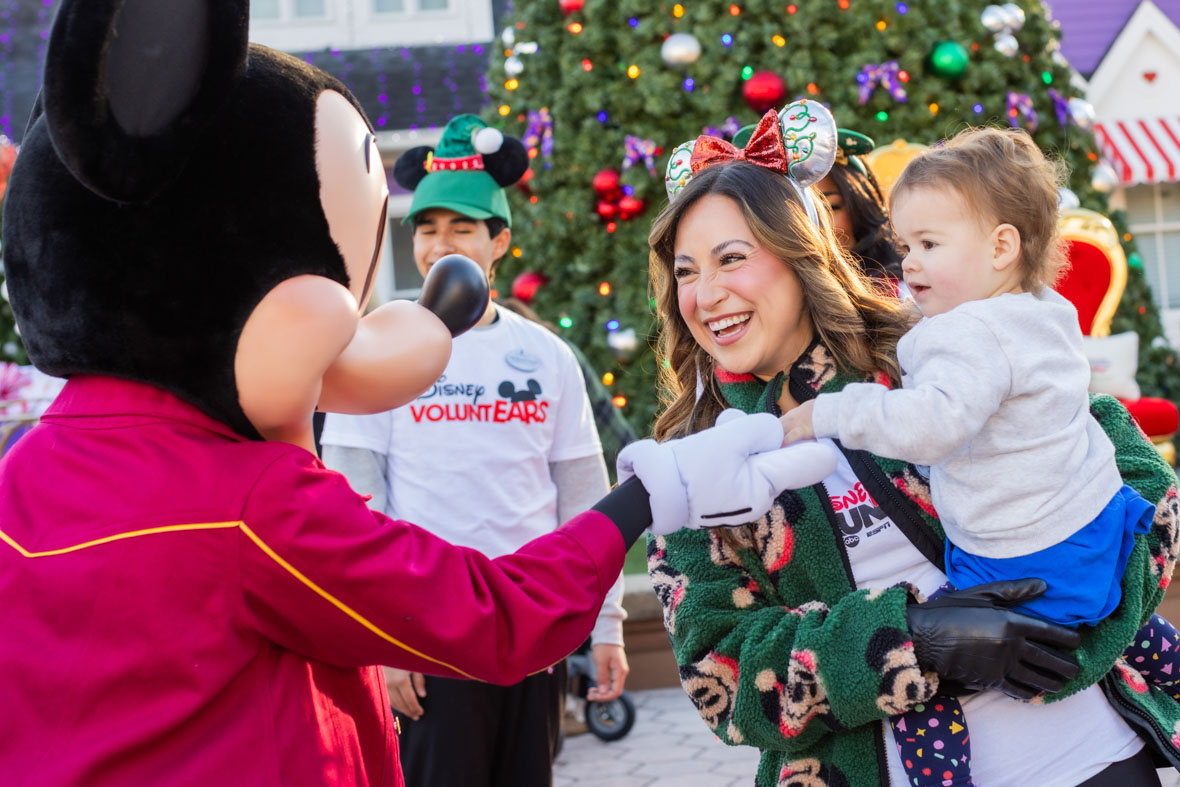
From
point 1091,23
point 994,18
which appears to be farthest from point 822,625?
point 1091,23

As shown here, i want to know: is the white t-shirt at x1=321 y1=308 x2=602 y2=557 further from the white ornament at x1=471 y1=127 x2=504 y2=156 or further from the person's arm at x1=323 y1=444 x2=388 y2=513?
the white ornament at x1=471 y1=127 x2=504 y2=156

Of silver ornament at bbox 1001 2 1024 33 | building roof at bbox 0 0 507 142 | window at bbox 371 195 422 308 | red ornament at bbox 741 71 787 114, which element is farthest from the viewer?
building roof at bbox 0 0 507 142

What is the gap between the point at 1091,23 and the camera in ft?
40.8

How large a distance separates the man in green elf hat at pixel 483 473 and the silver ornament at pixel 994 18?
488 centimetres

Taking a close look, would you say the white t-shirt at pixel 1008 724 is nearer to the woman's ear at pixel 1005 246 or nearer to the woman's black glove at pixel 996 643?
the woman's black glove at pixel 996 643

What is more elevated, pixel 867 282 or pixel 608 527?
pixel 867 282

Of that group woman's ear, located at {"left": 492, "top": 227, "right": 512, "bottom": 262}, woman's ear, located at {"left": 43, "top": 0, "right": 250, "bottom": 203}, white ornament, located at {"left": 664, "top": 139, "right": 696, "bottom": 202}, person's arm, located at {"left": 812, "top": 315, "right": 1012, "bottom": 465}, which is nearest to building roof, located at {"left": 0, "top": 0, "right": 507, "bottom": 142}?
woman's ear, located at {"left": 492, "top": 227, "right": 512, "bottom": 262}

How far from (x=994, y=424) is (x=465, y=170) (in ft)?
7.86

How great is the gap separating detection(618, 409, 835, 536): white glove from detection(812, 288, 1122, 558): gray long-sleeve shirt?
0.16 metres

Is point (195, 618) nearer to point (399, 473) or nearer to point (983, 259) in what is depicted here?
point (983, 259)

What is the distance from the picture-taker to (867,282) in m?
2.44

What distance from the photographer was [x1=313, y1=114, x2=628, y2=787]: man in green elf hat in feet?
10.2

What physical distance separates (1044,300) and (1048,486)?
36cm

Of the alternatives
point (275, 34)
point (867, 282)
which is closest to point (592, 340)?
point (867, 282)
